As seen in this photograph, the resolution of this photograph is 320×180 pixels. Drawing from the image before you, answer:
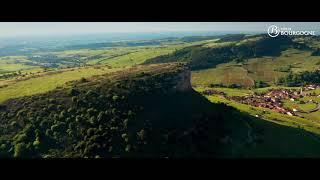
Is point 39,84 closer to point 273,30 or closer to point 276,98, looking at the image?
point 276,98

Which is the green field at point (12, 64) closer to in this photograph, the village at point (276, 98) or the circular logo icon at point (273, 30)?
the village at point (276, 98)

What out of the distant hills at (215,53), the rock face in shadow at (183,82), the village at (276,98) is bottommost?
the village at (276,98)

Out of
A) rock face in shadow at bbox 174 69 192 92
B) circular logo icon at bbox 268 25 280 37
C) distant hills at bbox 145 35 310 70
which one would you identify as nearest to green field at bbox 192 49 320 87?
rock face in shadow at bbox 174 69 192 92

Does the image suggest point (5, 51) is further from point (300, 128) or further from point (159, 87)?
point (300, 128)

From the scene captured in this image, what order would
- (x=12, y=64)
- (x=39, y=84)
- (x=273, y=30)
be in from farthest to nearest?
(x=39, y=84) < (x=12, y=64) < (x=273, y=30)

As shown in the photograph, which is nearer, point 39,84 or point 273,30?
point 273,30

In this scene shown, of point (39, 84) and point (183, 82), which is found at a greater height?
point (39, 84)

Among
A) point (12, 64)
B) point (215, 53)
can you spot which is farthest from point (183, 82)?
point (12, 64)

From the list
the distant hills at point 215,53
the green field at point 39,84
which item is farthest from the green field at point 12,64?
the distant hills at point 215,53
